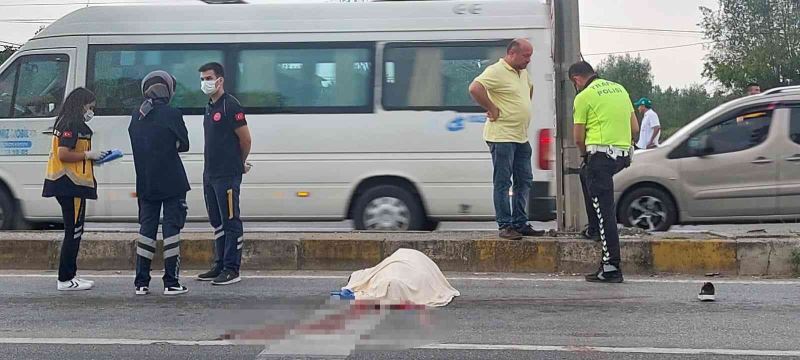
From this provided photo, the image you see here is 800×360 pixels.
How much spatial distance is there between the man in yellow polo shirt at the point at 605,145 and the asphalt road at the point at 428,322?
0.28 meters

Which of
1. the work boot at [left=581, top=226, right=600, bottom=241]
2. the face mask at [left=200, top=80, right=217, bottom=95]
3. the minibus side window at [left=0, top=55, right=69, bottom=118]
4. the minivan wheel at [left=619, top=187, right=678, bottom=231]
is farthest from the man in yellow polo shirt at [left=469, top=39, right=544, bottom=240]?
the minibus side window at [left=0, top=55, right=69, bottom=118]

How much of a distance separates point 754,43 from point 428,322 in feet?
166

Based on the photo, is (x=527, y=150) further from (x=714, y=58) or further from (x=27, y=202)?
(x=714, y=58)

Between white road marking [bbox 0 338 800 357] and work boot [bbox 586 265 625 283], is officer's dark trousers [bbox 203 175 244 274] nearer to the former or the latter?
white road marking [bbox 0 338 800 357]

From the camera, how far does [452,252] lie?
26.1 ft

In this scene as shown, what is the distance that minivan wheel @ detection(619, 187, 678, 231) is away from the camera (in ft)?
35.2

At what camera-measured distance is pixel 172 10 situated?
1033 centimetres

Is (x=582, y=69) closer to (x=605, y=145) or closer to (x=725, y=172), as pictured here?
(x=605, y=145)

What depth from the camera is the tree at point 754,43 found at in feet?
155

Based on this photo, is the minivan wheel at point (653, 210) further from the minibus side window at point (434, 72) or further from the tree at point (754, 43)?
the tree at point (754, 43)

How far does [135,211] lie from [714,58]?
4844 cm

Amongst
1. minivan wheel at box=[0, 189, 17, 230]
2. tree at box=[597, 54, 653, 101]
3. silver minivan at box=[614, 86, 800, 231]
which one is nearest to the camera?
minivan wheel at box=[0, 189, 17, 230]

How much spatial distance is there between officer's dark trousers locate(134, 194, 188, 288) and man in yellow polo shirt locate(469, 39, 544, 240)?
2.68 meters

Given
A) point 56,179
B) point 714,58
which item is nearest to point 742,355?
point 56,179
